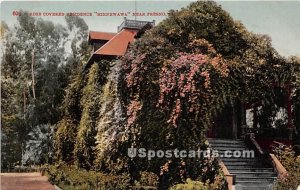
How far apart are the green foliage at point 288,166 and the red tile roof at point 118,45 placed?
760 cm

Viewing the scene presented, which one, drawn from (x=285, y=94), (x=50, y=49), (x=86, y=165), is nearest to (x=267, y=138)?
(x=285, y=94)

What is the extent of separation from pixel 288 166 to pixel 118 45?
949 centimetres

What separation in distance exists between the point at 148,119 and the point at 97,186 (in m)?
2.74

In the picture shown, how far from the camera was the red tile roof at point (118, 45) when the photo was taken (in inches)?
793

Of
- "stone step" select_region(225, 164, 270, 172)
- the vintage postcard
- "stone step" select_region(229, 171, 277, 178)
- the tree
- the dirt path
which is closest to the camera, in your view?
the vintage postcard

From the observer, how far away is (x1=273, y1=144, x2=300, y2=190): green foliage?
45.5 feet

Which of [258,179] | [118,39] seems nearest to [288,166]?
[258,179]

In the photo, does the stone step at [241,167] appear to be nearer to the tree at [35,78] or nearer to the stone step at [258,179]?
the stone step at [258,179]

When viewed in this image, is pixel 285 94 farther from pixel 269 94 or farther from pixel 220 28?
pixel 220 28

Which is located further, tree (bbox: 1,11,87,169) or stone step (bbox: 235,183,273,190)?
tree (bbox: 1,11,87,169)

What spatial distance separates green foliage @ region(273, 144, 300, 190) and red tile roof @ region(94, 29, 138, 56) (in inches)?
299

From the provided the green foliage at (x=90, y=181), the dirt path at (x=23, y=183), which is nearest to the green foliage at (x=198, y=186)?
the green foliage at (x=90, y=181)

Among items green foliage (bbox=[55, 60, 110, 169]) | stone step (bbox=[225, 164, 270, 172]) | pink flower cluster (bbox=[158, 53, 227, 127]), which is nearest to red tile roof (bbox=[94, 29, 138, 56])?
green foliage (bbox=[55, 60, 110, 169])

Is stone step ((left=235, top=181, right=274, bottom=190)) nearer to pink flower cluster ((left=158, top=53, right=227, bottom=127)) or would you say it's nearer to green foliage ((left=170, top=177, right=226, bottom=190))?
green foliage ((left=170, top=177, right=226, bottom=190))
